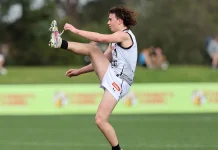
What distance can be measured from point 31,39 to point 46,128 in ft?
87.8

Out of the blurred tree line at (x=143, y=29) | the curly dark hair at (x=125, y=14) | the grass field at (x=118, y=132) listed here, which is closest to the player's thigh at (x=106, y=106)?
the curly dark hair at (x=125, y=14)

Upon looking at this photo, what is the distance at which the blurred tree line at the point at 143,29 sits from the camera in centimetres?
4291

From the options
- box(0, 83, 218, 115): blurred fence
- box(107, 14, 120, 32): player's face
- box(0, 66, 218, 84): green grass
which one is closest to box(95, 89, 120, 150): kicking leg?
box(107, 14, 120, 32): player's face

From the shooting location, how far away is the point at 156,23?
50.5 metres

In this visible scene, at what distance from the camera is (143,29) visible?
164 feet

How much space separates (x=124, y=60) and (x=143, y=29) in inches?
1562

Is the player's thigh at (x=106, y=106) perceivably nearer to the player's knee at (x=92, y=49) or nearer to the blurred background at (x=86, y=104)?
the player's knee at (x=92, y=49)

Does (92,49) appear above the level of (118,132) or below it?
above

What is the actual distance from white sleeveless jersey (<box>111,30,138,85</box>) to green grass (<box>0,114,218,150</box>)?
271 cm

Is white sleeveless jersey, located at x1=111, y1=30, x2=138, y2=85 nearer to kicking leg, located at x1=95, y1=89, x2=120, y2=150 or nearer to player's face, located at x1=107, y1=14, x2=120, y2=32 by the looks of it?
player's face, located at x1=107, y1=14, x2=120, y2=32

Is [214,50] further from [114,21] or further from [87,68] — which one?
[114,21]

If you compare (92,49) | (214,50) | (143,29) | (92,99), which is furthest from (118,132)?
(143,29)

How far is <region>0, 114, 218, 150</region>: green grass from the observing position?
13.5m

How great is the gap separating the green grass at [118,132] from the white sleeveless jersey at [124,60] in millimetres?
2706
